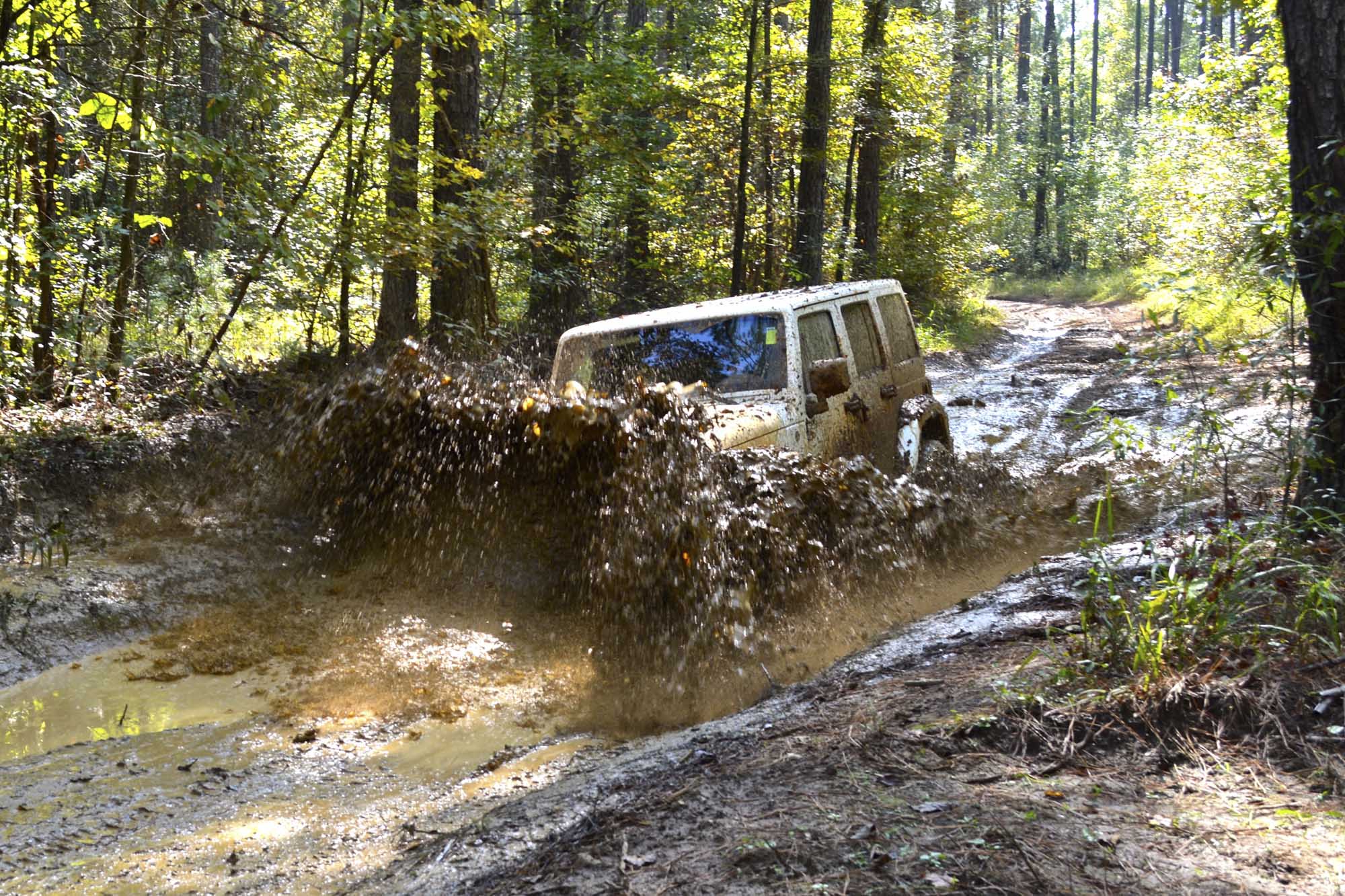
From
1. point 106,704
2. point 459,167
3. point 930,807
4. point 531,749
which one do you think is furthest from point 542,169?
point 930,807

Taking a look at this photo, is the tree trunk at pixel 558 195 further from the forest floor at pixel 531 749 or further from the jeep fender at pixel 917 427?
the forest floor at pixel 531 749

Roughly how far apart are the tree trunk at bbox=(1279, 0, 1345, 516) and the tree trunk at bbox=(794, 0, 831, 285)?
9482 mm

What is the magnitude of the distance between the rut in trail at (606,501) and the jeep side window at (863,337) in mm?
1145

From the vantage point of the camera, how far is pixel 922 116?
19062 mm

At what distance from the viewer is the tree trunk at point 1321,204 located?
505 centimetres

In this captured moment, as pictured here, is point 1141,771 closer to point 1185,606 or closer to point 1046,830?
point 1046,830

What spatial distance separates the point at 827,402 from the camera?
6.89 m

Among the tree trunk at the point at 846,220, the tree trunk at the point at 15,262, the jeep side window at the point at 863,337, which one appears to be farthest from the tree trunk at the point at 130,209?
the tree trunk at the point at 846,220

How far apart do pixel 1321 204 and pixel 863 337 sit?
11.2 feet

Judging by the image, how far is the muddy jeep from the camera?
255 inches

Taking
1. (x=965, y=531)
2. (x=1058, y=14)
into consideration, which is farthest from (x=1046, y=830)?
(x=1058, y=14)

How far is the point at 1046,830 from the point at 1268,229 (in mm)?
3885

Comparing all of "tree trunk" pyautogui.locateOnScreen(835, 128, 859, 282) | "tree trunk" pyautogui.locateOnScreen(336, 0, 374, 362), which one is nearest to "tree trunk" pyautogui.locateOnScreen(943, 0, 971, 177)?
"tree trunk" pyautogui.locateOnScreen(835, 128, 859, 282)

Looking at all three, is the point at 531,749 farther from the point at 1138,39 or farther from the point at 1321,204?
the point at 1138,39
